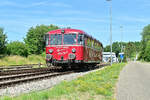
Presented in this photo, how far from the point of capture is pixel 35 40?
79938 millimetres

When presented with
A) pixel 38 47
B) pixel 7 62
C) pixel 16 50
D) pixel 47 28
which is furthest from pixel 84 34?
pixel 47 28

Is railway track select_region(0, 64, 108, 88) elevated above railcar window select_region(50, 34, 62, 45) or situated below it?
below

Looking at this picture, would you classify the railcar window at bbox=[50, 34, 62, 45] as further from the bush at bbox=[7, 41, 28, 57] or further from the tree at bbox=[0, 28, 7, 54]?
the bush at bbox=[7, 41, 28, 57]

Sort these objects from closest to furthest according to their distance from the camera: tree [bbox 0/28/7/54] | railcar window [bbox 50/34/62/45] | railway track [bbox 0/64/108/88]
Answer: railway track [bbox 0/64/108/88] → railcar window [bbox 50/34/62/45] → tree [bbox 0/28/7/54]

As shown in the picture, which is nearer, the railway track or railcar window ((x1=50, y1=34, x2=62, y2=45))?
the railway track

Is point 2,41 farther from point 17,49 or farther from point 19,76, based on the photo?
point 19,76

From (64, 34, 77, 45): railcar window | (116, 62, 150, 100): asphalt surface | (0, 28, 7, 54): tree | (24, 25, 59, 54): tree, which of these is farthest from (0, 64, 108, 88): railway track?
(24, 25, 59, 54): tree

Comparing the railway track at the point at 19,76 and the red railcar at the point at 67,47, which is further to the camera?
the red railcar at the point at 67,47

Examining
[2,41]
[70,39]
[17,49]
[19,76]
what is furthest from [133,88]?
[17,49]

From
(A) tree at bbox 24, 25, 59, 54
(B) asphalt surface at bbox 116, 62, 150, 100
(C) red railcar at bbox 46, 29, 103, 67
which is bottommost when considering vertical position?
(B) asphalt surface at bbox 116, 62, 150, 100

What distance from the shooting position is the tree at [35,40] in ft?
259

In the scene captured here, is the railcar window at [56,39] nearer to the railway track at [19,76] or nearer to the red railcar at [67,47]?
the red railcar at [67,47]

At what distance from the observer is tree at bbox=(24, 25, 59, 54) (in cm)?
7888

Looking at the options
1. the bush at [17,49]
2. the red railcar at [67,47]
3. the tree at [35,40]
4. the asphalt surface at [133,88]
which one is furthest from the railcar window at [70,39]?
the tree at [35,40]
